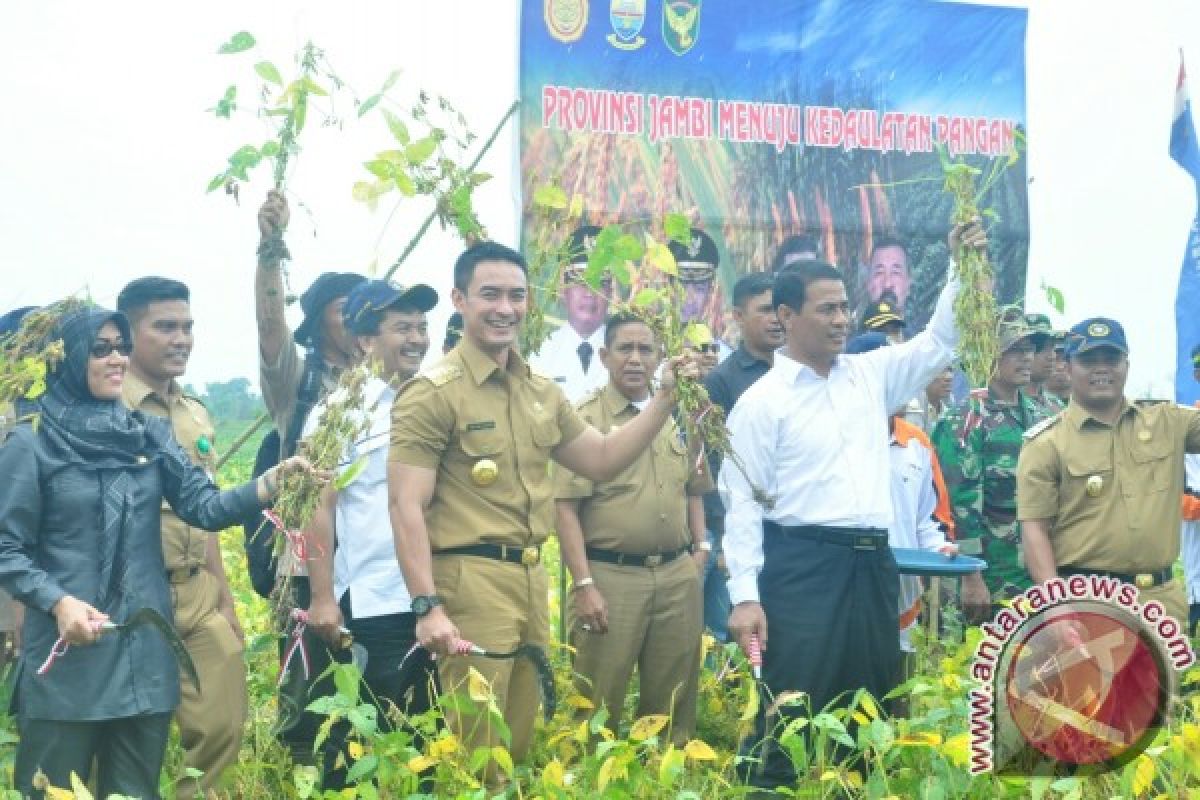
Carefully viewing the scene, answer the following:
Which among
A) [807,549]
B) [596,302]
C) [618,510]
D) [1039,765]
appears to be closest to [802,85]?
[596,302]

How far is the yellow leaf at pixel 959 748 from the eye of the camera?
A: 375 centimetres

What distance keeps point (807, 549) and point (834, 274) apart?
0.93 m

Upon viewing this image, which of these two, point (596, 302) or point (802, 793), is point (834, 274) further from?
point (596, 302)

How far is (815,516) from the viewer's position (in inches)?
182

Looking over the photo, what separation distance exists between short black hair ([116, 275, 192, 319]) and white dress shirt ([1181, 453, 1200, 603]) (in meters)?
4.84

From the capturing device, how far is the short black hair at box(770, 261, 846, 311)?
470 centimetres

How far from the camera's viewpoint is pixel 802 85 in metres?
9.16

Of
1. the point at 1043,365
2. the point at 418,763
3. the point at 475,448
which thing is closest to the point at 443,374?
the point at 475,448

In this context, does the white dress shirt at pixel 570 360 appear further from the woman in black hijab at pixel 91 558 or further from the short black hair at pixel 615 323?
the woman in black hijab at pixel 91 558

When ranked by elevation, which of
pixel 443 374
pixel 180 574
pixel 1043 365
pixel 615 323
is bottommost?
pixel 180 574

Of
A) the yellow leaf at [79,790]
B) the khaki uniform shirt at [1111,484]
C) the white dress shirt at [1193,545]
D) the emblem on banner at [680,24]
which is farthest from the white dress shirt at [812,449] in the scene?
the emblem on banner at [680,24]

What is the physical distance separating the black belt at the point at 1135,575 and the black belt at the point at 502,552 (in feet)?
7.46

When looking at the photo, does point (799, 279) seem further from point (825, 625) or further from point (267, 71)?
point (267, 71)

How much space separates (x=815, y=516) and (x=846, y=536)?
0.12 metres
